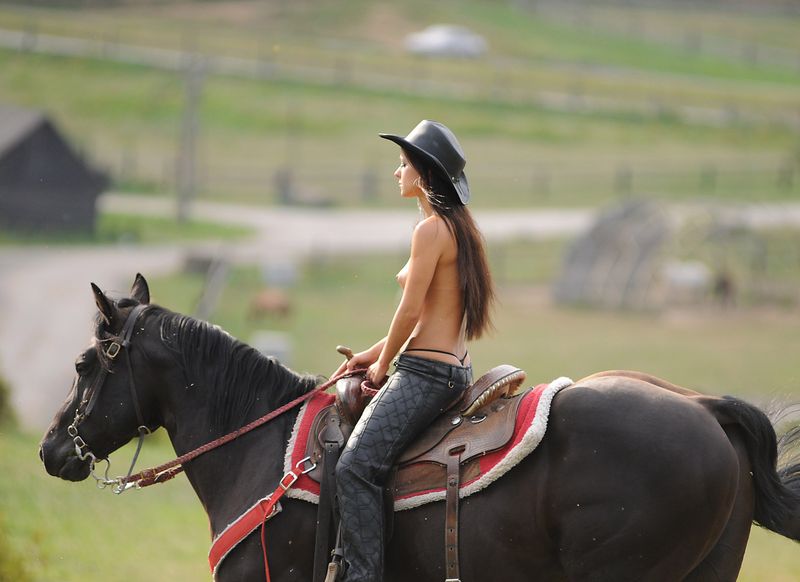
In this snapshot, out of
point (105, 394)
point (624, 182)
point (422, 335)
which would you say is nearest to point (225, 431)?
point (105, 394)

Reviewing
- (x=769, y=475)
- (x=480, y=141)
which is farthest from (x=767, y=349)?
(x=480, y=141)

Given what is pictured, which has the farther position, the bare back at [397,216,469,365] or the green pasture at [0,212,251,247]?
the green pasture at [0,212,251,247]

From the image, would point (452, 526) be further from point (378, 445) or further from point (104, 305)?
point (104, 305)

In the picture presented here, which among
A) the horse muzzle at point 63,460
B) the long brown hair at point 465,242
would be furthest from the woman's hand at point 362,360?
the horse muzzle at point 63,460

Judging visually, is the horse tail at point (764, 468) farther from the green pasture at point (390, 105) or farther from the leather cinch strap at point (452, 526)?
the green pasture at point (390, 105)

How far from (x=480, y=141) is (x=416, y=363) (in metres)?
45.5

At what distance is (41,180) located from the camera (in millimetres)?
33406

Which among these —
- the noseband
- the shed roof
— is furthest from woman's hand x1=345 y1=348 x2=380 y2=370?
the shed roof

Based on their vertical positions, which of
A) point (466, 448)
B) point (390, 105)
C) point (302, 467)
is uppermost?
point (466, 448)

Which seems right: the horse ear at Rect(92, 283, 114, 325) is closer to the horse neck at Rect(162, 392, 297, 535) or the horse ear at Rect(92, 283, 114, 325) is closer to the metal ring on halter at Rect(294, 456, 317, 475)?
the horse neck at Rect(162, 392, 297, 535)

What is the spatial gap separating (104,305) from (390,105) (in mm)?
48579

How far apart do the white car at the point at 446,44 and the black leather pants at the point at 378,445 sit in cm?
6149

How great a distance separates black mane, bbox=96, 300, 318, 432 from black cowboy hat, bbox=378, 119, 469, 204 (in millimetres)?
1370

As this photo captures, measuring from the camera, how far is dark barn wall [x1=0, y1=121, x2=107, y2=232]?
33.3 m
